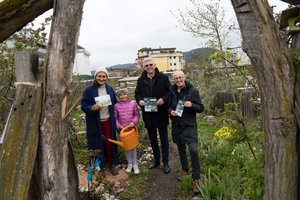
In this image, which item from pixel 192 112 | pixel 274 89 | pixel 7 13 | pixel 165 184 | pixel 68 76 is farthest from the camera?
pixel 165 184

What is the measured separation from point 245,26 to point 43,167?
1.81 meters

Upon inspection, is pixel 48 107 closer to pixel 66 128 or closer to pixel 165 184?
pixel 66 128

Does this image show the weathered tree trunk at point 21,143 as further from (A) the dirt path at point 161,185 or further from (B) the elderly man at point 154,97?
(B) the elderly man at point 154,97

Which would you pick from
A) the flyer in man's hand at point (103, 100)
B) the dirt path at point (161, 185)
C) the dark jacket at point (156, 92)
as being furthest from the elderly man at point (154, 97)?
the flyer in man's hand at point (103, 100)

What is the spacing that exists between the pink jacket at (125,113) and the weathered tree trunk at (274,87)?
326 cm

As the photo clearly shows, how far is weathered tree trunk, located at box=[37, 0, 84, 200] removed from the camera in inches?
96.0

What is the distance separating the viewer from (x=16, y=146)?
2420 millimetres

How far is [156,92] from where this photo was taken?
500 cm

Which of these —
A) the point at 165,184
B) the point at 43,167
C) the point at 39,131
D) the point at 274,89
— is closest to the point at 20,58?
the point at 39,131

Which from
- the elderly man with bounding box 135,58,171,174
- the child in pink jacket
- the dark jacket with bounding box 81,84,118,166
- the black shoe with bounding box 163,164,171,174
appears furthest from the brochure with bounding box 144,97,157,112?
the black shoe with bounding box 163,164,171,174

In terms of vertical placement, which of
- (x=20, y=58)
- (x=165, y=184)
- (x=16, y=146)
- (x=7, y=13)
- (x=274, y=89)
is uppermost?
(x=7, y=13)

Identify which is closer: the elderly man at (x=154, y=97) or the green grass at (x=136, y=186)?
the green grass at (x=136, y=186)

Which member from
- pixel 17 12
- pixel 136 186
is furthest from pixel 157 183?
pixel 17 12

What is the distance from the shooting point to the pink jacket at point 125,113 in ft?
17.0
